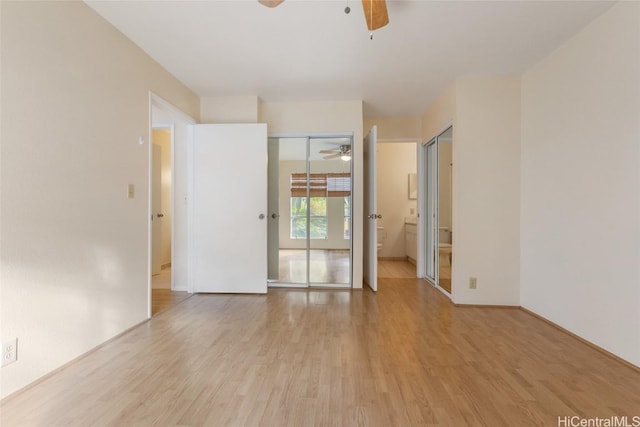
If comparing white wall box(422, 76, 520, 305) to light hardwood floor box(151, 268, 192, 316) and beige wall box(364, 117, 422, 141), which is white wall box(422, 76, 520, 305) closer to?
beige wall box(364, 117, 422, 141)

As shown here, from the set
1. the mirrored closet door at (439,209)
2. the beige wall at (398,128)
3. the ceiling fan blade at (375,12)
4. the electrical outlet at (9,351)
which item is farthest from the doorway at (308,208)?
the electrical outlet at (9,351)

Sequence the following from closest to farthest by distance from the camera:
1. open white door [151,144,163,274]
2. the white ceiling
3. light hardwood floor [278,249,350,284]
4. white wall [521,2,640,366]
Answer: white wall [521,2,640,366], the white ceiling, light hardwood floor [278,249,350,284], open white door [151,144,163,274]

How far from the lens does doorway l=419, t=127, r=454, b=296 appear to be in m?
3.59

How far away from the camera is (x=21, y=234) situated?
5.22 ft

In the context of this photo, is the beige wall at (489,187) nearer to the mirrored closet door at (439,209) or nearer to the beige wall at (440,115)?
the beige wall at (440,115)

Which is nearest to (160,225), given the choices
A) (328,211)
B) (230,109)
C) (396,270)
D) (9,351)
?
(230,109)

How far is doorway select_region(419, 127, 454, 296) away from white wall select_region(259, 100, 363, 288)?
1.09 metres

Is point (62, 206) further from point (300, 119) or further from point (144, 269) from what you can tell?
point (300, 119)

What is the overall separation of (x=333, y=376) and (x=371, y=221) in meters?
2.20

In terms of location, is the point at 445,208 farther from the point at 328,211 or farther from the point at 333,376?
the point at 333,376

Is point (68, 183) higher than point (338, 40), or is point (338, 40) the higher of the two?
point (338, 40)

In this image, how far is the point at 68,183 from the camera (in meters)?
1.87

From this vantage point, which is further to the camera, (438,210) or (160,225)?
(160,225)

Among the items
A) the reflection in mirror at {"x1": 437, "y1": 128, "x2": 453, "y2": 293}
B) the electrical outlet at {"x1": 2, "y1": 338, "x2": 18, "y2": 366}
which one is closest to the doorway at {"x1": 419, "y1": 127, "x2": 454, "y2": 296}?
the reflection in mirror at {"x1": 437, "y1": 128, "x2": 453, "y2": 293}
